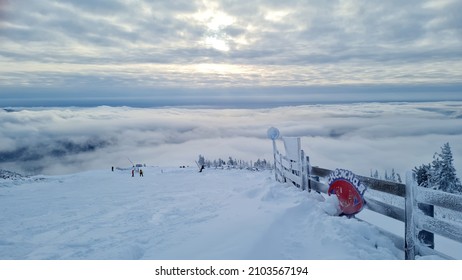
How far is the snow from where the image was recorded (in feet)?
18.2

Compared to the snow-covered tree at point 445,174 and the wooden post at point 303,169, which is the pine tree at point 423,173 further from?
the wooden post at point 303,169

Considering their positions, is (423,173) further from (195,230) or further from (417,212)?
(195,230)

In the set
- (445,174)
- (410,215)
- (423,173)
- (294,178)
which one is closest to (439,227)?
(410,215)

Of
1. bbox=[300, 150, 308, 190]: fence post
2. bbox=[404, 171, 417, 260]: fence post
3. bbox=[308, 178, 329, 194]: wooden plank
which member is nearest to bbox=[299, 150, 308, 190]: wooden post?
bbox=[300, 150, 308, 190]: fence post

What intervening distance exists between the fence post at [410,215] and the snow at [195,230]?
0.96 feet

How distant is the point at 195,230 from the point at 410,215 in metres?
4.14

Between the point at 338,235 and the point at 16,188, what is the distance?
15.1m

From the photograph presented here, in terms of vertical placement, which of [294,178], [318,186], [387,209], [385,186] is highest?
[385,186]

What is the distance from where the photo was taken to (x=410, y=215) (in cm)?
536

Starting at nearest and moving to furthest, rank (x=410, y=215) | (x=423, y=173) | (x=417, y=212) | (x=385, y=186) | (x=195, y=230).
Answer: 1. (x=417, y=212)
2. (x=410, y=215)
3. (x=385, y=186)
4. (x=195, y=230)
5. (x=423, y=173)

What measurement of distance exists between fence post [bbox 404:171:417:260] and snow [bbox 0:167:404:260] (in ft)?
0.96

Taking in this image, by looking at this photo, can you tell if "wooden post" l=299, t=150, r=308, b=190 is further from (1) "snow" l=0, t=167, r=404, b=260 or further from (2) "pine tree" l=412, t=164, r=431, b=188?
(2) "pine tree" l=412, t=164, r=431, b=188
